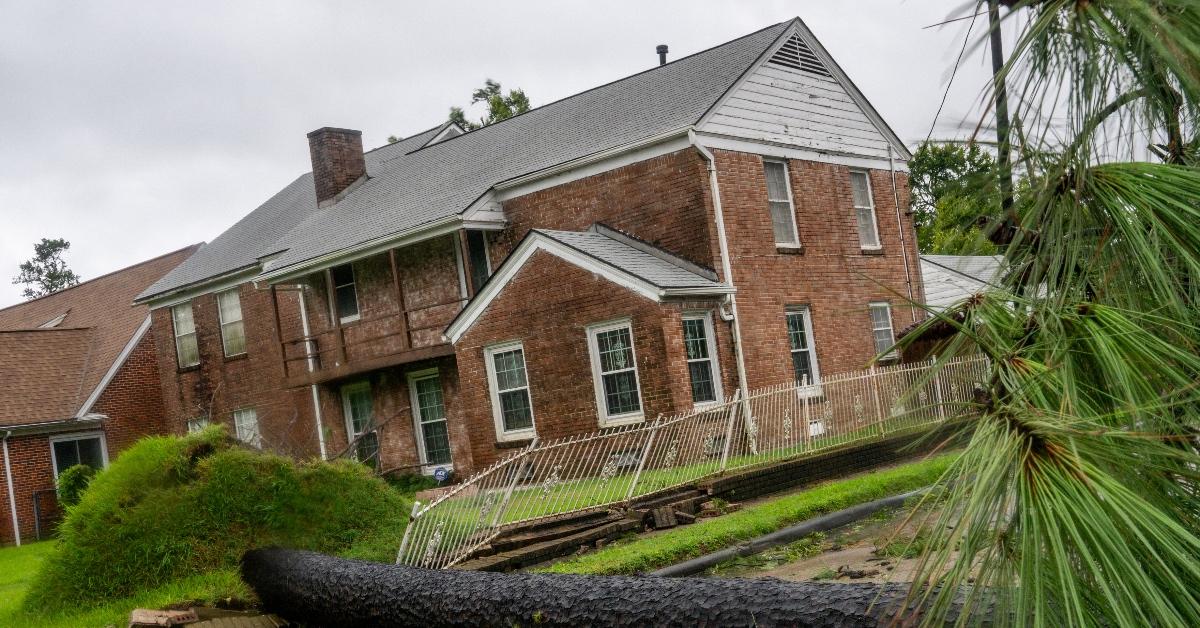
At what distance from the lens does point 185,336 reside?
99.3ft

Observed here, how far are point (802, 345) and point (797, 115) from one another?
177 inches

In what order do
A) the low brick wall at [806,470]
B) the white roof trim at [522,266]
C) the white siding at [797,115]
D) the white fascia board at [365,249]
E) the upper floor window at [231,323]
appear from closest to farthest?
the low brick wall at [806,470] → the white roof trim at [522,266] → the white siding at [797,115] → the white fascia board at [365,249] → the upper floor window at [231,323]

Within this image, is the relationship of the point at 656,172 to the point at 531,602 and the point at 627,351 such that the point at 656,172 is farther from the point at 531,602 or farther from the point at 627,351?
the point at 531,602

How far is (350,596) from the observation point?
903cm

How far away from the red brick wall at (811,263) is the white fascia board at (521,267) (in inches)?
99.2

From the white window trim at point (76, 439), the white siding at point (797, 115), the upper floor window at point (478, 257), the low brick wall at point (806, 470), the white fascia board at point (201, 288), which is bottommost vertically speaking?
the low brick wall at point (806, 470)

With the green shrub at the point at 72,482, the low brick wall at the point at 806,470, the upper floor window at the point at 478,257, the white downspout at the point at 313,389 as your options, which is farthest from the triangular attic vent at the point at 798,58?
the green shrub at the point at 72,482

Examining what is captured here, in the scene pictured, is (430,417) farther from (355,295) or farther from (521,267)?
(521,267)

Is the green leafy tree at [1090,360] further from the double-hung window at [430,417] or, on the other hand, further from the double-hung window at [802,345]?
the double-hung window at [430,417]

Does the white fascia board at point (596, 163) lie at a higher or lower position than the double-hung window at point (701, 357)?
higher

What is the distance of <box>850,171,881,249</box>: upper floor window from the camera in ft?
76.6

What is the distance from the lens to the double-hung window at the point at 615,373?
18.4 meters

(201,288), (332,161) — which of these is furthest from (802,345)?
(201,288)

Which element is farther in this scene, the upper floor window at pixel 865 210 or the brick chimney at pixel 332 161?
the brick chimney at pixel 332 161
